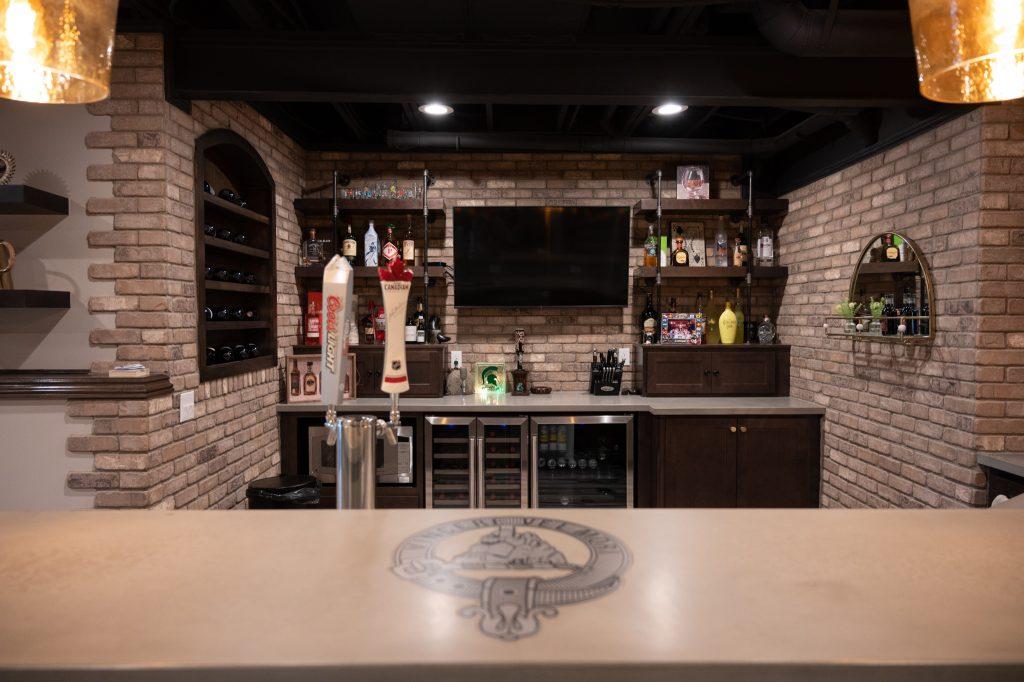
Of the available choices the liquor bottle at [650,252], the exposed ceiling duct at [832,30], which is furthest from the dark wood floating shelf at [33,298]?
the liquor bottle at [650,252]

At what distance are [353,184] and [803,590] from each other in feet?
14.9

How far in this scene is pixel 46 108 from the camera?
9.07ft

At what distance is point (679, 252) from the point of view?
4.71 meters

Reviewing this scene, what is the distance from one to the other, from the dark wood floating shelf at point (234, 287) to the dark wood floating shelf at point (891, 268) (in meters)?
3.83

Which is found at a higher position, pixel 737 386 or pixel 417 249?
pixel 417 249

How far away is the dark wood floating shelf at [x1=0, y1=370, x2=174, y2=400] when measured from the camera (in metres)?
2.63

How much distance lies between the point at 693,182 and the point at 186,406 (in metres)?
3.91

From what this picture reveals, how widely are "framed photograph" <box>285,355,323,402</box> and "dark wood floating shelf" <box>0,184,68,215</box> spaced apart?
176 centimetres

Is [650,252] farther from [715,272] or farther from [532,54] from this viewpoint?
[532,54]

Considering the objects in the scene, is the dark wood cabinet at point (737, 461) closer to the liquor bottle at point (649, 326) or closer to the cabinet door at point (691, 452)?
the cabinet door at point (691, 452)

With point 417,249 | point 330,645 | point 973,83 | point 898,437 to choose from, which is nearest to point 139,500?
point 330,645

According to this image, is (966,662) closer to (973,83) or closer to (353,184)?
(973,83)

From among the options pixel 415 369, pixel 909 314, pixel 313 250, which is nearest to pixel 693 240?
pixel 909 314

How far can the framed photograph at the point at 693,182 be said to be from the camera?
4.71 m
